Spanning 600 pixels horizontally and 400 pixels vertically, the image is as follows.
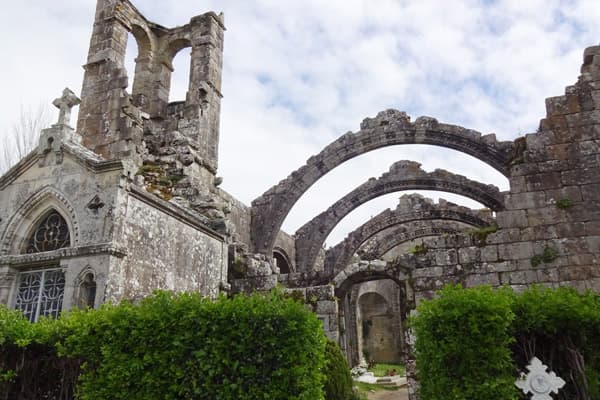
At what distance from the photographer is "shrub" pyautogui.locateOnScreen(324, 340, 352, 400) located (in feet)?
18.5

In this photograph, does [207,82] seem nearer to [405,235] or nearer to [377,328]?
[405,235]

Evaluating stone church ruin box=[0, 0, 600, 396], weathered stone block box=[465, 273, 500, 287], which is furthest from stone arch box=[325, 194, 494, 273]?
weathered stone block box=[465, 273, 500, 287]

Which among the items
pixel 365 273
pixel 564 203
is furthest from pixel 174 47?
pixel 564 203

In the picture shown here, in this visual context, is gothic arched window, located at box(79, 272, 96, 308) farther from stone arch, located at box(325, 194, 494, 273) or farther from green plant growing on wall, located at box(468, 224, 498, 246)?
stone arch, located at box(325, 194, 494, 273)

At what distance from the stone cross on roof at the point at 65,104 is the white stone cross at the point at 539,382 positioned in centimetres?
667

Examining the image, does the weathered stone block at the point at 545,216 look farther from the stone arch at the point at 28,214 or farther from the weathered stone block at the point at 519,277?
the stone arch at the point at 28,214

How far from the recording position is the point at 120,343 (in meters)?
4.09

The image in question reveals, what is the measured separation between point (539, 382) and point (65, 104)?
7.02 meters

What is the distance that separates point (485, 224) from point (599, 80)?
931 centimetres

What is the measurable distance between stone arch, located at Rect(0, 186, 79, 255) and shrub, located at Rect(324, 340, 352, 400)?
4007mm

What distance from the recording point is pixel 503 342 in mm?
3643

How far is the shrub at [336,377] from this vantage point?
5645mm

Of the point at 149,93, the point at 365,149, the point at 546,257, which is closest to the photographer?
the point at 546,257

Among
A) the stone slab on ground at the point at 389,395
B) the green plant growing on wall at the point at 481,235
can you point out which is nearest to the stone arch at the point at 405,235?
the stone slab on ground at the point at 389,395
